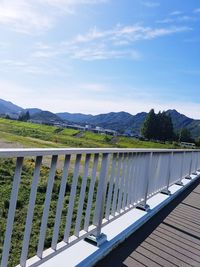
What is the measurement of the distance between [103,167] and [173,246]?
1.34m

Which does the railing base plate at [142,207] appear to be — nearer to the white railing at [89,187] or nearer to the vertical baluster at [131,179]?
the white railing at [89,187]

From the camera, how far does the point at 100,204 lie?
132 inches

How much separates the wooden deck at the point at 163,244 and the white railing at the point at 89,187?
0.29 m

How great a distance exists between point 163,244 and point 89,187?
1.22m

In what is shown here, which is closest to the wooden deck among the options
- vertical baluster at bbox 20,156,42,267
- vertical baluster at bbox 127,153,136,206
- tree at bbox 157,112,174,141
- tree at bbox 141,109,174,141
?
vertical baluster at bbox 127,153,136,206

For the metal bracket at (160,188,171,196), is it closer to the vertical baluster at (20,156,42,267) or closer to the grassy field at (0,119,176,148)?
the vertical baluster at (20,156,42,267)

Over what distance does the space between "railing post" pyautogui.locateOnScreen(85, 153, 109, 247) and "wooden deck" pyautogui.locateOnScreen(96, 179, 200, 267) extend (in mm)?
192

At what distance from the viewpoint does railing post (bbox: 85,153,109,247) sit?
3.29 metres

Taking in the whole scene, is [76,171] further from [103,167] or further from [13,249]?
[13,249]

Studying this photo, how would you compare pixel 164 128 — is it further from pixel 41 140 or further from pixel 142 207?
pixel 142 207

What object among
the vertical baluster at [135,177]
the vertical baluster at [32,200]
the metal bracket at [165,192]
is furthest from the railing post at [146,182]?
the vertical baluster at [32,200]

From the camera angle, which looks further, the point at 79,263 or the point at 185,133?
the point at 185,133

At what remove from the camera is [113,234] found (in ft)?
12.2

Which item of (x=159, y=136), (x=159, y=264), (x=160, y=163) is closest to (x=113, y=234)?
(x=159, y=264)
